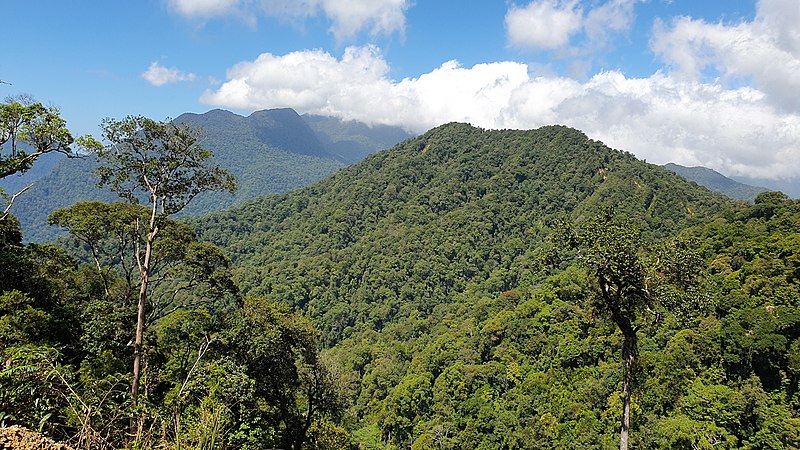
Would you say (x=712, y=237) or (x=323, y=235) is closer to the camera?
(x=712, y=237)

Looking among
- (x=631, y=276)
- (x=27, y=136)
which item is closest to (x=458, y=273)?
(x=631, y=276)

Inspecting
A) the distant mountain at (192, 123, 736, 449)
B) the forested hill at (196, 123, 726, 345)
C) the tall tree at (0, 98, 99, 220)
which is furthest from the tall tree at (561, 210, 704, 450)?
the forested hill at (196, 123, 726, 345)

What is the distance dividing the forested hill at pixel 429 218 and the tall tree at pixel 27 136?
6590 centimetres

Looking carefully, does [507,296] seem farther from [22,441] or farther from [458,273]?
[22,441]

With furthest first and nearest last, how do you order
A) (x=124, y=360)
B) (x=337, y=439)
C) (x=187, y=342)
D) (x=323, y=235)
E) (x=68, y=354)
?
1. (x=323, y=235)
2. (x=337, y=439)
3. (x=187, y=342)
4. (x=124, y=360)
5. (x=68, y=354)

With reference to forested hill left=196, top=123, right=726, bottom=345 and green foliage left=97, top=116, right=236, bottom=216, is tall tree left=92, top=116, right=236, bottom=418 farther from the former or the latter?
forested hill left=196, top=123, right=726, bottom=345

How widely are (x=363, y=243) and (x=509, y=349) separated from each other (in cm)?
5008

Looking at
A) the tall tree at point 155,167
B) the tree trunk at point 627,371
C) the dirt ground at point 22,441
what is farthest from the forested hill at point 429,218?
the dirt ground at point 22,441

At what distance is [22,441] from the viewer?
11.6 ft

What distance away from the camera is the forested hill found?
76250 mm

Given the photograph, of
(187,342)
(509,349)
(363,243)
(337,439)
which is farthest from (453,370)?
(363,243)

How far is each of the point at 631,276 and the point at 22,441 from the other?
948 cm

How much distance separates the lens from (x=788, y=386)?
23859mm

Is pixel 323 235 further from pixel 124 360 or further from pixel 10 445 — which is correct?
pixel 10 445
